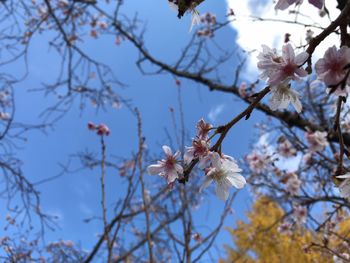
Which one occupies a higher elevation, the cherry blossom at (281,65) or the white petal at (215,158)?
the cherry blossom at (281,65)

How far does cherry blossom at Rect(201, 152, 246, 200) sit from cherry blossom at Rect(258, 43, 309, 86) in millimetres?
235

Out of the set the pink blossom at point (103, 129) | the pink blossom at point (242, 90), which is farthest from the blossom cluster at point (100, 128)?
the pink blossom at point (242, 90)

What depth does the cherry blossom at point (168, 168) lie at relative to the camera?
99cm

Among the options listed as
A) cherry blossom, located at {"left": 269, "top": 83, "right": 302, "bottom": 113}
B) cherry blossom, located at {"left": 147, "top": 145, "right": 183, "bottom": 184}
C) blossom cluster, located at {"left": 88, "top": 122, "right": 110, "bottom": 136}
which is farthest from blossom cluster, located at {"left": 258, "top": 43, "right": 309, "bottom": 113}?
blossom cluster, located at {"left": 88, "top": 122, "right": 110, "bottom": 136}

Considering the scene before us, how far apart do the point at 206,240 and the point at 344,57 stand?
1624 millimetres

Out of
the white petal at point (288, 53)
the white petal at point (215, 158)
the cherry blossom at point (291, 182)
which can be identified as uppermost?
the cherry blossom at point (291, 182)

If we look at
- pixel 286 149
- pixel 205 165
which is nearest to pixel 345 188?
pixel 205 165

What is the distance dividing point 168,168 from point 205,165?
15 centimetres

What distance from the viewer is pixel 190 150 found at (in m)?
0.94

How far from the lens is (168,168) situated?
102cm

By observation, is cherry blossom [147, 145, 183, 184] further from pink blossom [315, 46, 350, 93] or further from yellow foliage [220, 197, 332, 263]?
yellow foliage [220, 197, 332, 263]

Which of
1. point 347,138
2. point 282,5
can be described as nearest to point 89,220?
point 347,138

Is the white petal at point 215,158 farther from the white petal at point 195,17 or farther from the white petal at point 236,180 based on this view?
the white petal at point 195,17

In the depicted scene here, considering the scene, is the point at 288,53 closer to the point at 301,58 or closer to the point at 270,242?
the point at 301,58
